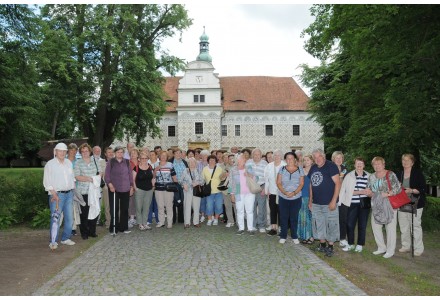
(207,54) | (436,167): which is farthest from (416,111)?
(207,54)

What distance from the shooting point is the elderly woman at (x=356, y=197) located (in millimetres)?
7453

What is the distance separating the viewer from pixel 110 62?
23.2 metres

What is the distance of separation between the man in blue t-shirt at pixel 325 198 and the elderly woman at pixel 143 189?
4.08 metres

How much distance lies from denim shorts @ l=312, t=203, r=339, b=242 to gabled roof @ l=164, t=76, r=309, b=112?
3985cm

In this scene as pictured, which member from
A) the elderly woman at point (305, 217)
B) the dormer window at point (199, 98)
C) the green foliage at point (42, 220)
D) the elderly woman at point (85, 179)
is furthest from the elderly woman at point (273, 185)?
A: the dormer window at point (199, 98)

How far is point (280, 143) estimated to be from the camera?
155 feet

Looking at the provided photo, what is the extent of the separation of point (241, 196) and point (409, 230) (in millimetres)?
3508

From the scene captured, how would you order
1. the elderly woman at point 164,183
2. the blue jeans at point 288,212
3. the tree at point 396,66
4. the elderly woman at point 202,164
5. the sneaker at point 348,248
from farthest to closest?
the elderly woman at point 202,164, the elderly woman at point 164,183, the tree at point 396,66, the blue jeans at point 288,212, the sneaker at point 348,248

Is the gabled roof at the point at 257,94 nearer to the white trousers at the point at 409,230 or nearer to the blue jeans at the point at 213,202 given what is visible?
the blue jeans at the point at 213,202

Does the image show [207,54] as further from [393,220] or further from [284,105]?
[393,220]

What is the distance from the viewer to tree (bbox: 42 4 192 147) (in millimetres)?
21578

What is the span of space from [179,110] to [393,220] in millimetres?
39500

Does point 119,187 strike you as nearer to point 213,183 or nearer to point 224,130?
point 213,183

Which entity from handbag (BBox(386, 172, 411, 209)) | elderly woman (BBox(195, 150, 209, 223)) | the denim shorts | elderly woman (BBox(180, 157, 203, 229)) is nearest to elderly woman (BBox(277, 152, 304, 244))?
the denim shorts
